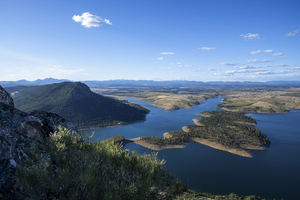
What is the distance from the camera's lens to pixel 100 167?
36.0 ft

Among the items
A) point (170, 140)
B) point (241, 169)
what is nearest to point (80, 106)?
point (170, 140)

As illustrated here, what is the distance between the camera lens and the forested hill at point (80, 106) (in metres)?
149

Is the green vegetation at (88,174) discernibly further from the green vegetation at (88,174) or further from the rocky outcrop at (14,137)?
the rocky outcrop at (14,137)

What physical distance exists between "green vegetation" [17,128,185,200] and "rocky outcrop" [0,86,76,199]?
392mm

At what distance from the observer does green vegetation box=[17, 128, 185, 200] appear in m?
8.44

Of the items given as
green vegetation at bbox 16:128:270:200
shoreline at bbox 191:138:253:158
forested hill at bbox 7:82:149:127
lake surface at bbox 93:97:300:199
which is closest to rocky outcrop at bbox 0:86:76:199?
green vegetation at bbox 16:128:270:200

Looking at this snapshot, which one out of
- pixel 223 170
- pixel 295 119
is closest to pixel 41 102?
pixel 223 170

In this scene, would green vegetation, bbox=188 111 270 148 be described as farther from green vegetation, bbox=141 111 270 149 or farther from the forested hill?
the forested hill

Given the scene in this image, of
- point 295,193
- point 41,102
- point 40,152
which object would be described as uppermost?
point 40,152

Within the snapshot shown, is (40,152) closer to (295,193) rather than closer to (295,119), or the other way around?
(295,193)

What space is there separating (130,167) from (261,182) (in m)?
65.5

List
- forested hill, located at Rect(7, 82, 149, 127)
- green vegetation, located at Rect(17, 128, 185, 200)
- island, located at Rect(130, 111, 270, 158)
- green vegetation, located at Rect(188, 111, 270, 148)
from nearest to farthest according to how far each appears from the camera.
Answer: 1. green vegetation, located at Rect(17, 128, 185, 200)
2. island, located at Rect(130, 111, 270, 158)
3. green vegetation, located at Rect(188, 111, 270, 148)
4. forested hill, located at Rect(7, 82, 149, 127)

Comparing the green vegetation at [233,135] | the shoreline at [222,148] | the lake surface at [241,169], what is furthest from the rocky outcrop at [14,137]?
the green vegetation at [233,135]

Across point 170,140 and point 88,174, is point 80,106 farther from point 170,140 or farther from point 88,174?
point 88,174
